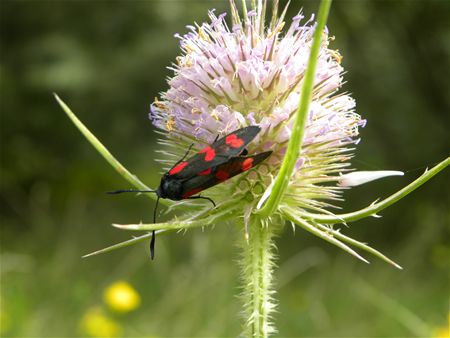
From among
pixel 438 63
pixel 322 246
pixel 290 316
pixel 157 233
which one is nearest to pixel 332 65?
pixel 157 233

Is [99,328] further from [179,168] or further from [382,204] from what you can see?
[382,204]

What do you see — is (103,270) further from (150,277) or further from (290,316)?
(290,316)

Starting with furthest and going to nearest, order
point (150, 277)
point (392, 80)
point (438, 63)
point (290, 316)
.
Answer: point (392, 80) < point (438, 63) < point (150, 277) < point (290, 316)

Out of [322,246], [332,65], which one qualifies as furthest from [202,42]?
[322,246]

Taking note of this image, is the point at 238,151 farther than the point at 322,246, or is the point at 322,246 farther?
the point at 322,246

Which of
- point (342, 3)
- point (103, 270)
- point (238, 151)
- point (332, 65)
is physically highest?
point (342, 3)

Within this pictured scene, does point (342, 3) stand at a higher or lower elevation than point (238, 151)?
higher

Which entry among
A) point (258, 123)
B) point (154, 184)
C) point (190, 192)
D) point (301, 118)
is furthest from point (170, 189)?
point (154, 184)

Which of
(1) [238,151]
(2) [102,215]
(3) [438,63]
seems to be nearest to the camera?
(1) [238,151]
